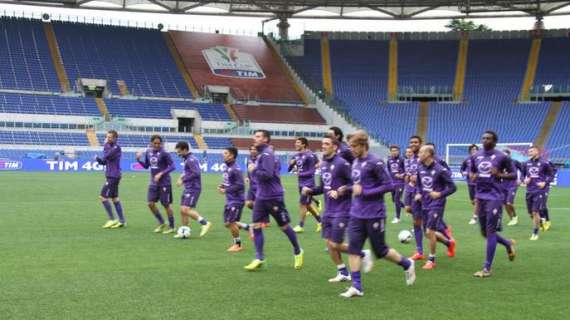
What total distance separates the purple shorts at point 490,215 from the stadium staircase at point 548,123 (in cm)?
4732

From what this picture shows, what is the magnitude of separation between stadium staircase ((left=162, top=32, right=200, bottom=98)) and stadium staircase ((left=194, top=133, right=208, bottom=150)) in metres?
6.60

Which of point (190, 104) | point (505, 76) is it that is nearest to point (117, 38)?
point (190, 104)

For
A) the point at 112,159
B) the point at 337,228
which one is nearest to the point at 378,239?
the point at 337,228

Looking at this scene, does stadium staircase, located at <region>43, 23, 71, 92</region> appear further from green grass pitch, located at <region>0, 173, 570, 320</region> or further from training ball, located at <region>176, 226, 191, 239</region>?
training ball, located at <region>176, 226, 191, 239</region>

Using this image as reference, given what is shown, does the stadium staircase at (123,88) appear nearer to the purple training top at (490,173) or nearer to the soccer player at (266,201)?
the soccer player at (266,201)

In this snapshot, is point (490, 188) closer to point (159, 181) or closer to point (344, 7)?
point (159, 181)

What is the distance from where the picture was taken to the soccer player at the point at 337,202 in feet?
31.3

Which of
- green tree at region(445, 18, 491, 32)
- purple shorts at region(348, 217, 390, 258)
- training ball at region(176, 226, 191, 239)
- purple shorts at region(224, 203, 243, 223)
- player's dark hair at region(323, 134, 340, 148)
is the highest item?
green tree at region(445, 18, 491, 32)

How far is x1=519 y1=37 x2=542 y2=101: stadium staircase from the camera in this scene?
62319mm

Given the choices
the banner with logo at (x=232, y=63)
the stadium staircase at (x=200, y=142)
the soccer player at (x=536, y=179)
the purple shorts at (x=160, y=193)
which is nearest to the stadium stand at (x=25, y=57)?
the stadium staircase at (x=200, y=142)

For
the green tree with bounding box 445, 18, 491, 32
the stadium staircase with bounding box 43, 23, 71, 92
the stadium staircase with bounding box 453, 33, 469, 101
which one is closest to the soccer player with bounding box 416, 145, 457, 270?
the stadium staircase with bounding box 43, 23, 71, 92

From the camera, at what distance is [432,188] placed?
1163 centimetres

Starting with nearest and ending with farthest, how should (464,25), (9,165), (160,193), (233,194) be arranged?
(233,194), (160,193), (9,165), (464,25)

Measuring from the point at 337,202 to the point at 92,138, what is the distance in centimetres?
4641
